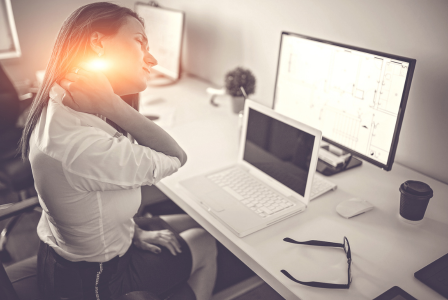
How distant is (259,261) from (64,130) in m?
0.59

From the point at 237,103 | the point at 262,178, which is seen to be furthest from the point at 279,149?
the point at 237,103

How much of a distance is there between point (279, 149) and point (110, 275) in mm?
660

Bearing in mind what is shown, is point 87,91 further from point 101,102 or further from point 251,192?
point 251,192

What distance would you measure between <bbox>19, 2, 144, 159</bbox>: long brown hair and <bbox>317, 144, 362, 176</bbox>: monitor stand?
877 mm

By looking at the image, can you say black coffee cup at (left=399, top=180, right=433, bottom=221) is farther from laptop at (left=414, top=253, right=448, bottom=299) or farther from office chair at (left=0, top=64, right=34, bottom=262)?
office chair at (left=0, top=64, right=34, bottom=262)

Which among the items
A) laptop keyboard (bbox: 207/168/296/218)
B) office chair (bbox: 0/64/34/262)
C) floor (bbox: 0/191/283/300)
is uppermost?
laptop keyboard (bbox: 207/168/296/218)

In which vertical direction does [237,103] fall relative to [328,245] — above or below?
above

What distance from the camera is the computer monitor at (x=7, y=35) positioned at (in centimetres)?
252

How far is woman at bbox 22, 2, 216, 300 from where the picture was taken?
88cm

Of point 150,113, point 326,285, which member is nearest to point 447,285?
point 326,285

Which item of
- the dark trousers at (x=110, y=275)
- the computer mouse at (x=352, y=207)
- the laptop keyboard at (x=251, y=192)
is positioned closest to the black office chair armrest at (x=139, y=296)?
the dark trousers at (x=110, y=275)

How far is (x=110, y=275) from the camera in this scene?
1039mm

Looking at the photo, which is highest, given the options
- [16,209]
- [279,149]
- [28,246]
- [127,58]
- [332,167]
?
[127,58]

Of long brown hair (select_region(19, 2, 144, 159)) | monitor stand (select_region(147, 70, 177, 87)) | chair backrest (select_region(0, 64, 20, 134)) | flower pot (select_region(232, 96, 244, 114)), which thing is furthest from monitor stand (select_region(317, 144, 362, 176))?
chair backrest (select_region(0, 64, 20, 134))
